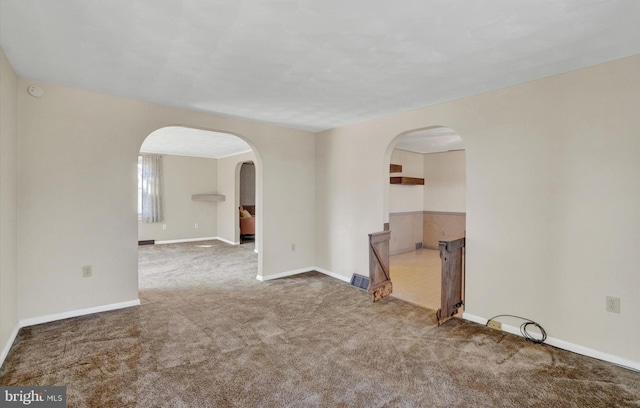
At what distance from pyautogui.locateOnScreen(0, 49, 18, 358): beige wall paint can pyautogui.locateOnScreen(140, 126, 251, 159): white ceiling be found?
82.2 inches

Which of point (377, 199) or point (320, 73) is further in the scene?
point (377, 199)

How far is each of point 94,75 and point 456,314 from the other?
429cm

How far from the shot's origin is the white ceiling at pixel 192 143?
5.36 m

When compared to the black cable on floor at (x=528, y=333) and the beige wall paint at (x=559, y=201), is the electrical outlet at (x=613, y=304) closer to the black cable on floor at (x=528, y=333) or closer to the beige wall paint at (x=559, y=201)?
the beige wall paint at (x=559, y=201)

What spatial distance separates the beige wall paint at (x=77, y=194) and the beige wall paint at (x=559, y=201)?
3.45 metres

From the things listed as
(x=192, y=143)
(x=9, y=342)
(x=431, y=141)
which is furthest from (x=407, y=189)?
(x=9, y=342)

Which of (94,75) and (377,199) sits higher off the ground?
(94,75)

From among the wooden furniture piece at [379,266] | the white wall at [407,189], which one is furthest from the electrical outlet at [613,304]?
the white wall at [407,189]

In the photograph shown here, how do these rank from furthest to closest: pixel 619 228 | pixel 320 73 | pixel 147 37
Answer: pixel 320 73, pixel 619 228, pixel 147 37

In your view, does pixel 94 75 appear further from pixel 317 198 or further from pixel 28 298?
pixel 317 198

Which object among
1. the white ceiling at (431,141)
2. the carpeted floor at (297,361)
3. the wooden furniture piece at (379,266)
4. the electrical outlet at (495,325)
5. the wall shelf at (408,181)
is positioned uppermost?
the white ceiling at (431,141)

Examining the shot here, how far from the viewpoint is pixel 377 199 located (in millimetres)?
4160

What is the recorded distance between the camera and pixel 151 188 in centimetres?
769

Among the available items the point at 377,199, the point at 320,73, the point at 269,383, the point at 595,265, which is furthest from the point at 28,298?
the point at 595,265
